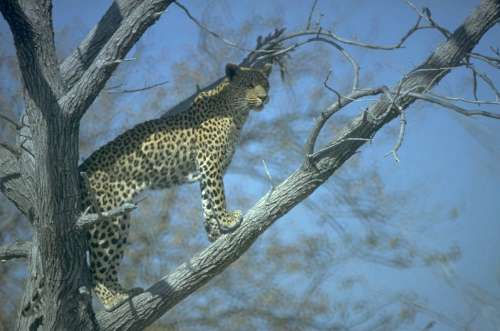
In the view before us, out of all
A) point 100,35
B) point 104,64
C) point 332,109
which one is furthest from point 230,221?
point 100,35

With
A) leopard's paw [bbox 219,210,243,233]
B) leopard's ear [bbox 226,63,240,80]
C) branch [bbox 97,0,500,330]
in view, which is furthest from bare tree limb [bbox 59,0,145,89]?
branch [bbox 97,0,500,330]

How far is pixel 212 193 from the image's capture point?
4387mm

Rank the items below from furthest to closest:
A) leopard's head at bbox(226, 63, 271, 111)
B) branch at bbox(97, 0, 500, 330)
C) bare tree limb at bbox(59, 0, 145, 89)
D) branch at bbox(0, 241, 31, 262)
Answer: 1. leopard's head at bbox(226, 63, 271, 111)
2. bare tree limb at bbox(59, 0, 145, 89)
3. branch at bbox(0, 241, 31, 262)
4. branch at bbox(97, 0, 500, 330)

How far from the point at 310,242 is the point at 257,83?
135 inches

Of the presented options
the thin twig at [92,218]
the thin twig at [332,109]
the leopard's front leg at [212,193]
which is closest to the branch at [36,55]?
the thin twig at [92,218]

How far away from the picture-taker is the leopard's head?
4.83m

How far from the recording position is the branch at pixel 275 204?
3908mm

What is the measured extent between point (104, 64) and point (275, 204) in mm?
1389

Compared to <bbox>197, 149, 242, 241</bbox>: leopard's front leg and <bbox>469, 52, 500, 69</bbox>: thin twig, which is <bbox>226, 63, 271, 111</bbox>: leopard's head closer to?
<bbox>197, 149, 242, 241</bbox>: leopard's front leg

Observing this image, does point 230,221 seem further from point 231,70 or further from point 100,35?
point 100,35

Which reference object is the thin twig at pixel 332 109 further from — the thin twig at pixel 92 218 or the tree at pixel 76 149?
the thin twig at pixel 92 218

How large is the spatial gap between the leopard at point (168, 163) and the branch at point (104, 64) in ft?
2.19

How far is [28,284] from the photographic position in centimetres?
391

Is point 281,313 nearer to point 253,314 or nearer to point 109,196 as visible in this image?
point 253,314
